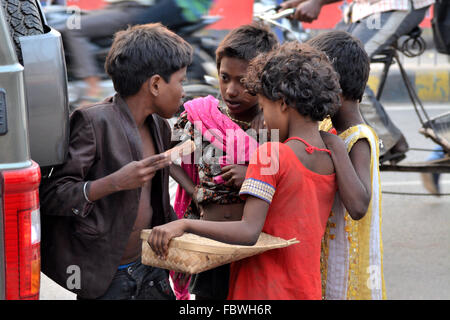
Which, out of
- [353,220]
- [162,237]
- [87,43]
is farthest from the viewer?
[87,43]

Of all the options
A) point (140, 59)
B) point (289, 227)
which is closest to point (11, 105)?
point (140, 59)

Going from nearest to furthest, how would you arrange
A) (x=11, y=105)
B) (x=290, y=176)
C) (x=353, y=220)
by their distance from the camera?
(x=11, y=105) < (x=290, y=176) < (x=353, y=220)

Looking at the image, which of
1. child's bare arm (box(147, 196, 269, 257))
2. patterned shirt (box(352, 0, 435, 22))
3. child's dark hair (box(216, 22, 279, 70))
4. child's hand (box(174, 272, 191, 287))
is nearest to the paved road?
child's hand (box(174, 272, 191, 287))

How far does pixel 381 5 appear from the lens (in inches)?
182

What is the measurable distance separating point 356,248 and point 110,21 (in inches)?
163

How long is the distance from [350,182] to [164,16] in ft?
13.9

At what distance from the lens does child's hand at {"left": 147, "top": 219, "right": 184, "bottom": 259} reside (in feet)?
6.66

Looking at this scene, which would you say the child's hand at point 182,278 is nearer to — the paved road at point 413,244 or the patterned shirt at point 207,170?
the patterned shirt at point 207,170

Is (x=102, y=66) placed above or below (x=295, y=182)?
below

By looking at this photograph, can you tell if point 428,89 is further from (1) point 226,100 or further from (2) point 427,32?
(1) point 226,100

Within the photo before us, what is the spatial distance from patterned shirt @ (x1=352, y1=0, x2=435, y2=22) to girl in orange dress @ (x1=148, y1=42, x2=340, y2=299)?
253 cm

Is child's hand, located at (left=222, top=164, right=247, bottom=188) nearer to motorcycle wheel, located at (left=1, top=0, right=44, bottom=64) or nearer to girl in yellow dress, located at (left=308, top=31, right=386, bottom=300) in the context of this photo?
girl in yellow dress, located at (left=308, top=31, right=386, bottom=300)

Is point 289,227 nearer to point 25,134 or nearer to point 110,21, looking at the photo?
point 25,134

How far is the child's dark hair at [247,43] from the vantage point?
102 inches
